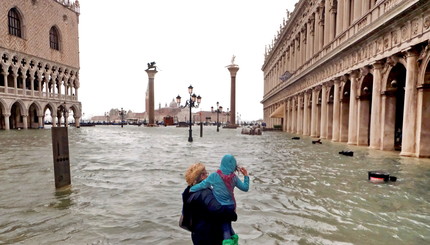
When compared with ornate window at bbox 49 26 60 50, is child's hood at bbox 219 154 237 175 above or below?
below

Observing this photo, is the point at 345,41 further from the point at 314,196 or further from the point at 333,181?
the point at 314,196

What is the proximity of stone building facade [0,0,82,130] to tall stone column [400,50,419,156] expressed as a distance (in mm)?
43715

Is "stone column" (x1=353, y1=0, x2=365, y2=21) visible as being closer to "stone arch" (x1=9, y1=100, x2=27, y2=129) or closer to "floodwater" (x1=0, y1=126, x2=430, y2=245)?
"floodwater" (x1=0, y1=126, x2=430, y2=245)

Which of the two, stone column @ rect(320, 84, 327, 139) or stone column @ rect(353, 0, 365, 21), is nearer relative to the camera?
stone column @ rect(353, 0, 365, 21)

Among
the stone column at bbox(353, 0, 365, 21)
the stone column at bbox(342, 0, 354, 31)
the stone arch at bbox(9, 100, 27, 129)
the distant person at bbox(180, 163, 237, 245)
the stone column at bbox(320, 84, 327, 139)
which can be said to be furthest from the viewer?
the stone arch at bbox(9, 100, 27, 129)

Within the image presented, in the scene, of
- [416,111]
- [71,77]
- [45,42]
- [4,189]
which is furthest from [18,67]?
[416,111]

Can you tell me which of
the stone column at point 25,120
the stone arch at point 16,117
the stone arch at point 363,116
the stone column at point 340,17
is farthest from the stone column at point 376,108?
the stone arch at point 16,117

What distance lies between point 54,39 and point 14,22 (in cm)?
812

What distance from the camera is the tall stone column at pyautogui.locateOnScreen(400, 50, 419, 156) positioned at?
11180 mm

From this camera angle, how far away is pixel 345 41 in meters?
17.0

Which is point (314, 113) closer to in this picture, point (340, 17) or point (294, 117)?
point (294, 117)

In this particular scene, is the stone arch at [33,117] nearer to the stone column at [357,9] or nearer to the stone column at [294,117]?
the stone column at [294,117]

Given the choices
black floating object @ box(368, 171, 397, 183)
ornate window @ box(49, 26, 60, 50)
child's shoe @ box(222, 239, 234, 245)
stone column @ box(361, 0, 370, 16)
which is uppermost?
ornate window @ box(49, 26, 60, 50)

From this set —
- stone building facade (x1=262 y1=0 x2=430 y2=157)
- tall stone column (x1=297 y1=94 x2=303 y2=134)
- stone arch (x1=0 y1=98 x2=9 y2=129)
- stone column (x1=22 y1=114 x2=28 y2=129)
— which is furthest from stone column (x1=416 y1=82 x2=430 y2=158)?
stone column (x1=22 y1=114 x2=28 y2=129)
